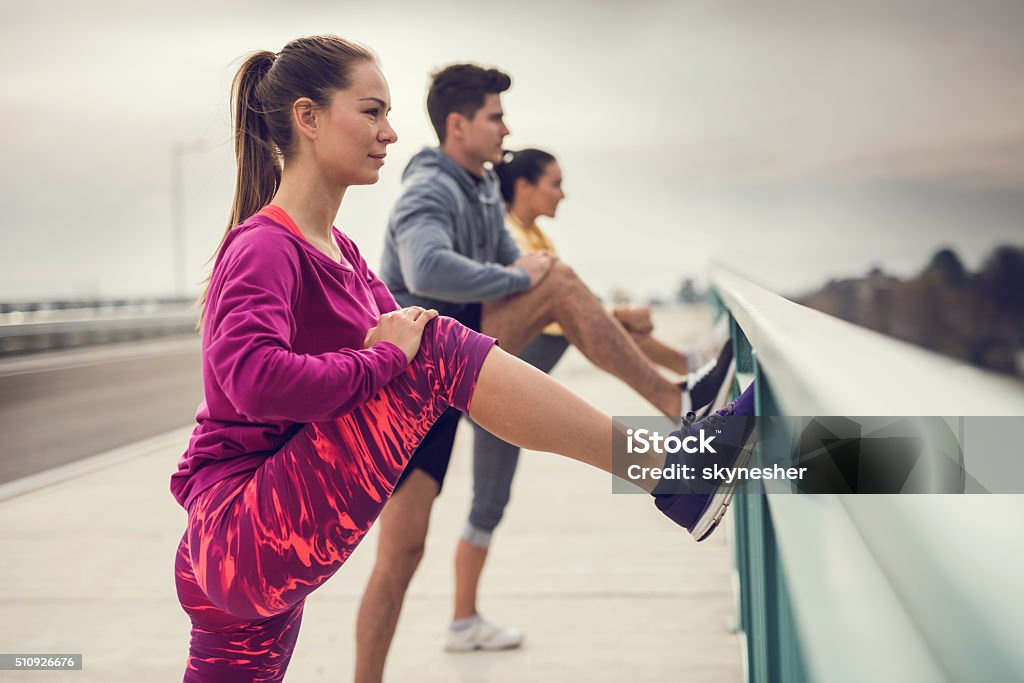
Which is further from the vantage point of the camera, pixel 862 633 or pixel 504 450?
pixel 504 450

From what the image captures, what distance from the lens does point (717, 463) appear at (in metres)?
1.89

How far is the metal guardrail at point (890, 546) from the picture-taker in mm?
424

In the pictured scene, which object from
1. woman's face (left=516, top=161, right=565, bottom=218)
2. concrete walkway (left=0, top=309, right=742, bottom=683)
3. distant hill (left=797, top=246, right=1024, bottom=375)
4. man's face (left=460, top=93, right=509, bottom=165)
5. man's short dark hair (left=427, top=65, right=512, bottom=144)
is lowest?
distant hill (left=797, top=246, right=1024, bottom=375)

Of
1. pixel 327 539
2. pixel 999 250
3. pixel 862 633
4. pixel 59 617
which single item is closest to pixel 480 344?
pixel 327 539

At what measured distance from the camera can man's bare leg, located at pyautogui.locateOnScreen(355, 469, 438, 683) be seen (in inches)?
110

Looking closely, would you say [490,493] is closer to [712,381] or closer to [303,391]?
[712,381]

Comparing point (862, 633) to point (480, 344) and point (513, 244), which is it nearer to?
point (480, 344)

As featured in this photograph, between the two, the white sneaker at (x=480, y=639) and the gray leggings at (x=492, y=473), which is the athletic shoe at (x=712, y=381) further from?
the white sneaker at (x=480, y=639)

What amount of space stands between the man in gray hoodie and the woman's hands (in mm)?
964

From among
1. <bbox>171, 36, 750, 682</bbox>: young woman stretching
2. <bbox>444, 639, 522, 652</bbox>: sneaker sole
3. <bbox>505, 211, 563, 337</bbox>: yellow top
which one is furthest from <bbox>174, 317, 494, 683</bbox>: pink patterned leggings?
<bbox>505, 211, 563, 337</bbox>: yellow top

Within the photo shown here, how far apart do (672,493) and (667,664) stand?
5.08ft

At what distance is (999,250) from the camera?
99.5 meters

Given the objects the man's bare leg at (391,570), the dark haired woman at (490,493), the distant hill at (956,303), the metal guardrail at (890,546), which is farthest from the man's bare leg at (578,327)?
the distant hill at (956,303)

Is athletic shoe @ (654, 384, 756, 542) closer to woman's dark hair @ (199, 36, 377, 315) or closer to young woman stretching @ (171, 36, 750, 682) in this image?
young woman stretching @ (171, 36, 750, 682)
